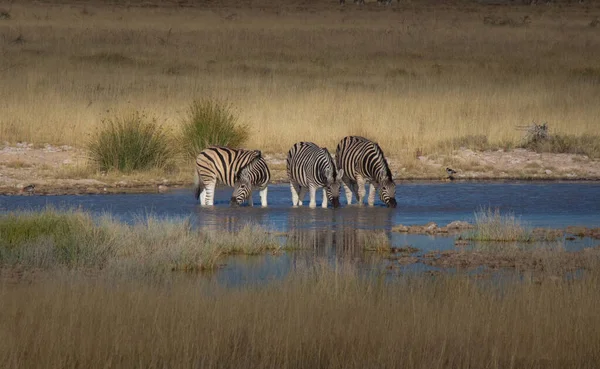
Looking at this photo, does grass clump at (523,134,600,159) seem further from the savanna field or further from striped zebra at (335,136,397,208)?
striped zebra at (335,136,397,208)

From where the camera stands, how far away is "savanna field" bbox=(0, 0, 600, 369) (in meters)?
8.38

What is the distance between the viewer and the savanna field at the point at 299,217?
27.5 ft

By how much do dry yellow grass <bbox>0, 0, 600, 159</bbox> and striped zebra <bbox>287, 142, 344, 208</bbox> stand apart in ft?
19.2

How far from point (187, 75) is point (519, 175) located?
14.2m

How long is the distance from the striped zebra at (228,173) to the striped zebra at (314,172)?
0.48m

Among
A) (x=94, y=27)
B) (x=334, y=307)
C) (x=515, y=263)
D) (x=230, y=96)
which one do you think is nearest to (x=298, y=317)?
(x=334, y=307)

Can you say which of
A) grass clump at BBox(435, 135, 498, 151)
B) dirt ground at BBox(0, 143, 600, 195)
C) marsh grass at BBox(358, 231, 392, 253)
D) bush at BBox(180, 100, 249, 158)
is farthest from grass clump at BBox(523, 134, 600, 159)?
marsh grass at BBox(358, 231, 392, 253)

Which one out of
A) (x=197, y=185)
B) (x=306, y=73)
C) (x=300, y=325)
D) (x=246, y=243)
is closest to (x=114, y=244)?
(x=246, y=243)

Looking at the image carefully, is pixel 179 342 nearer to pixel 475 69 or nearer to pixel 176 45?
pixel 475 69

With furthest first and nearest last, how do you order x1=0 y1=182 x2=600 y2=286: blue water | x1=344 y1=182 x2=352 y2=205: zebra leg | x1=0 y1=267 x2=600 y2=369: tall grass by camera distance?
x1=344 y1=182 x2=352 y2=205: zebra leg
x1=0 y1=182 x2=600 y2=286: blue water
x1=0 y1=267 x2=600 y2=369: tall grass

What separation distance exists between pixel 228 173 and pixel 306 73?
17.9 meters

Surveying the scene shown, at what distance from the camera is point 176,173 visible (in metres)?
21.9

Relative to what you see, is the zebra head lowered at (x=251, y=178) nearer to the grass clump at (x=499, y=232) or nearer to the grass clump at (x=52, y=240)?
the grass clump at (x=52, y=240)

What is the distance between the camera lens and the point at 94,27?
161 feet
